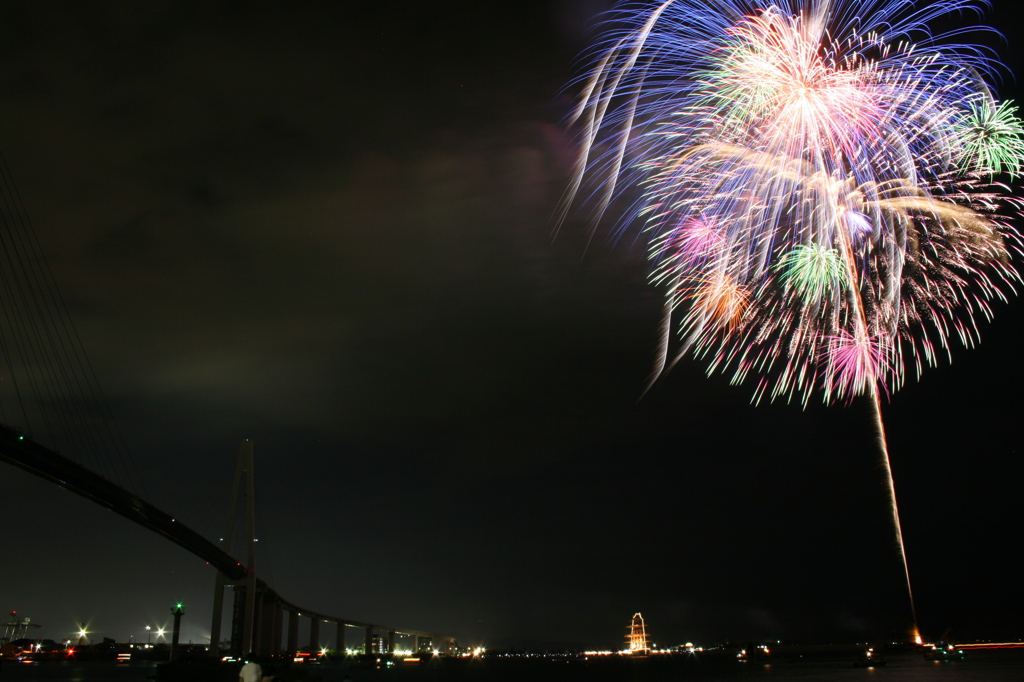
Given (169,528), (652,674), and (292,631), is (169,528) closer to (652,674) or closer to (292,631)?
(292,631)

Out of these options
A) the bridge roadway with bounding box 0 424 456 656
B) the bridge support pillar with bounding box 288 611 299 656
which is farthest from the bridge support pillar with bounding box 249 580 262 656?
the bridge support pillar with bounding box 288 611 299 656

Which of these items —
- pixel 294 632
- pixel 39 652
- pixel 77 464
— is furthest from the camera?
pixel 39 652

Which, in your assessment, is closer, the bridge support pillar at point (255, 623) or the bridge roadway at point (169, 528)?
the bridge roadway at point (169, 528)

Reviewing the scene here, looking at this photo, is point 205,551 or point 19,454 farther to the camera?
point 205,551

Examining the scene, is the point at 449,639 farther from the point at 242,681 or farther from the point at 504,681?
the point at 242,681

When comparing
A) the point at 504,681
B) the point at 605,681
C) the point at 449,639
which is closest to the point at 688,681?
the point at 605,681

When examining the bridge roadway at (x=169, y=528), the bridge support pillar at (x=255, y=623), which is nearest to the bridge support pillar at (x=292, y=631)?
the bridge roadway at (x=169, y=528)

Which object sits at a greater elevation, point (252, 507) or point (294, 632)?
point (252, 507)

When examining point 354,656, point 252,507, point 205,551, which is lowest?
point 354,656

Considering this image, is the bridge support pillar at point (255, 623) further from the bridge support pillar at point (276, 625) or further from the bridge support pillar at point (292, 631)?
the bridge support pillar at point (292, 631)
